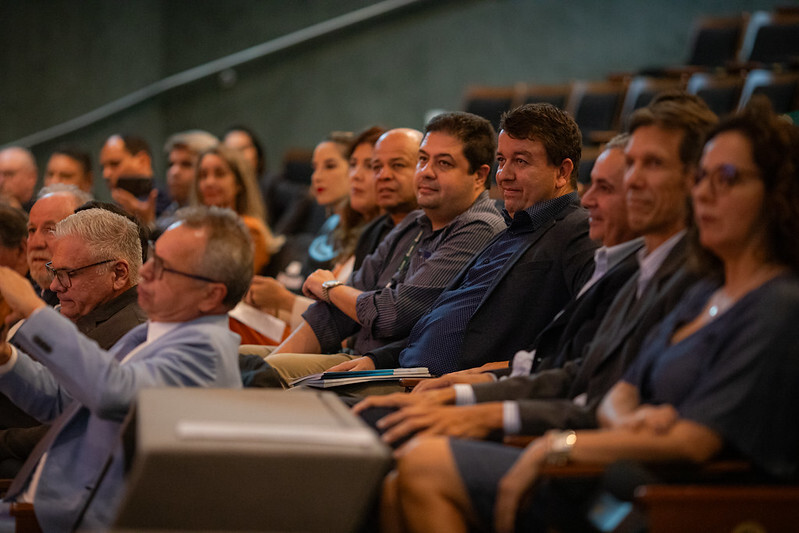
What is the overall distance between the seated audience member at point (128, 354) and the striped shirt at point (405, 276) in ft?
3.27

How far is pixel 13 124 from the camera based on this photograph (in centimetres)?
707

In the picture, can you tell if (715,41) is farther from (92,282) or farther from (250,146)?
(92,282)

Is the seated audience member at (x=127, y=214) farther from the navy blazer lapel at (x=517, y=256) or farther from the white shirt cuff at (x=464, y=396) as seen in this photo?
the white shirt cuff at (x=464, y=396)

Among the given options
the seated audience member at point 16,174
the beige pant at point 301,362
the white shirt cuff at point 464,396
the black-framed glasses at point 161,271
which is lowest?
the beige pant at point 301,362

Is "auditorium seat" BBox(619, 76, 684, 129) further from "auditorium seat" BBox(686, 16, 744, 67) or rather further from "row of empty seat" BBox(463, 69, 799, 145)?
"auditorium seat" BBox(686, 16, 744, 67)

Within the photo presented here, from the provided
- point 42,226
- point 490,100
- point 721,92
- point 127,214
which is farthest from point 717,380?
point 490,100

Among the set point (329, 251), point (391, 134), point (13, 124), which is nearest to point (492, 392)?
point (391, 134)

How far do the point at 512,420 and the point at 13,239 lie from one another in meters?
1.94

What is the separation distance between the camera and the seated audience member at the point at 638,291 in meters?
1.79

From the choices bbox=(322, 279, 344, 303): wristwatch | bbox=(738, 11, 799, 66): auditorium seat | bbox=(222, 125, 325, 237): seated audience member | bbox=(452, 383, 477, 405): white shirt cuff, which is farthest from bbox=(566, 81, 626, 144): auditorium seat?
bbox=(452, 383, 477, 405): white shirt cuff

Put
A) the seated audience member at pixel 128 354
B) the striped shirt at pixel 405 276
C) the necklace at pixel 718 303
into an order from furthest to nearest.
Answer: the striped shirt at pixel 405 276 < the seated audience member at pixel 128 354 < the necklace at pixel 718 303

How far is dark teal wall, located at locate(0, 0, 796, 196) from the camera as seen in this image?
7980 mm

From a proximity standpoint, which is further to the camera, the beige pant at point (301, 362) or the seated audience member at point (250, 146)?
the seated audience member at point (250, 146)

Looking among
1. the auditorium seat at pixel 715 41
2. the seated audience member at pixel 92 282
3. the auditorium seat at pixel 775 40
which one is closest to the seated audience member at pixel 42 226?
the seated audience member at pixel 92 282
